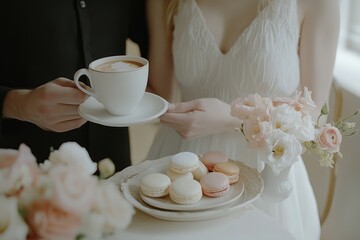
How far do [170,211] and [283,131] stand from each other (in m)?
0.23

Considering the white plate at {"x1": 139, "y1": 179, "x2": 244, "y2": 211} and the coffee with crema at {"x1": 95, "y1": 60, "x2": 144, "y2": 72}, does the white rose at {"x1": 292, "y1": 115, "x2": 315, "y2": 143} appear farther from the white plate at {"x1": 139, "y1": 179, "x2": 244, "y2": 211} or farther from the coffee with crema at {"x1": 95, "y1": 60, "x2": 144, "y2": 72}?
the coffee with crema at {"x1": 95, "y1": 60, "x2": 144, "y2": 72}

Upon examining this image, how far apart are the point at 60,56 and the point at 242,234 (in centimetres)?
65

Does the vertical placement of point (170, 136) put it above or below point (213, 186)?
below

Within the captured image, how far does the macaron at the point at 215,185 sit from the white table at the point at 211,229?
4 centimetres

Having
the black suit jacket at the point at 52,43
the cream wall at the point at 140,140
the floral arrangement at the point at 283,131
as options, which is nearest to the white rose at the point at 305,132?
the floral arrangement at the point at 283,131

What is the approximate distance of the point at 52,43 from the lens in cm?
120

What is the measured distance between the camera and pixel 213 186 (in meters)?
0.85

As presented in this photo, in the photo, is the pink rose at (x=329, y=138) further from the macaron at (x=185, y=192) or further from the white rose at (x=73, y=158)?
the white rose at (x=73, y=158)

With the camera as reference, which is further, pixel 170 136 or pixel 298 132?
pixel 170 136

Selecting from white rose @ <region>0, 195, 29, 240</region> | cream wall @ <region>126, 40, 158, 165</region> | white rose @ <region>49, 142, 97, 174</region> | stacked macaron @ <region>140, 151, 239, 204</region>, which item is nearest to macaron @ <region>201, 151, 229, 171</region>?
stacked macaron @ <region>140, 151, 239, 204</region>

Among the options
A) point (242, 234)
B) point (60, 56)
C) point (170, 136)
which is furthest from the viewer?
point (170, 136)

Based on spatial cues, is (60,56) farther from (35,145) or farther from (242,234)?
(242,234)

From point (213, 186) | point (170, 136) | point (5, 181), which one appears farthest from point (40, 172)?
point (170, 136)

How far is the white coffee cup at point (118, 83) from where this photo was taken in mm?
857
